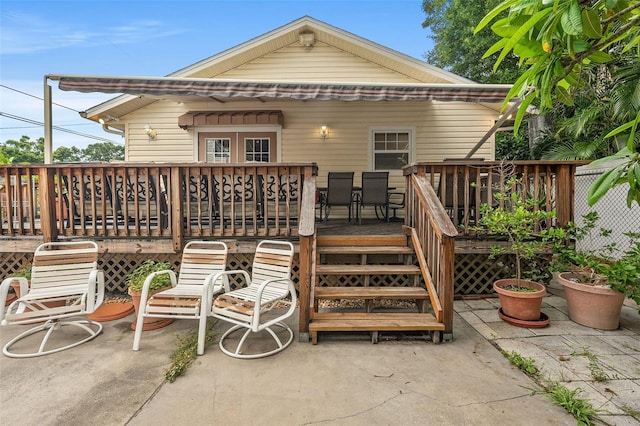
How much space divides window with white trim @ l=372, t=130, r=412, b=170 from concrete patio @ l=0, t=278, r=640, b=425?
4614mm

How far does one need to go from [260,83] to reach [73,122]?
42788 mm

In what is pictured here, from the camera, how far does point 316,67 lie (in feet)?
23.3

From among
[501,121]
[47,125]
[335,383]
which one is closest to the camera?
[335,383]

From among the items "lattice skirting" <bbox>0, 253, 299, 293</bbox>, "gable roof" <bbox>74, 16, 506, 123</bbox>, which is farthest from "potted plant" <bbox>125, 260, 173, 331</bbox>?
"gable roof" <bbox>74, 16, 506, 123</bbox>

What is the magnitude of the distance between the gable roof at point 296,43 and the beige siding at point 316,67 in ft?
0.32

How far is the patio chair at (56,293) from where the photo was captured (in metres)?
2.73

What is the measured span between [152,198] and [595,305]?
5209mm

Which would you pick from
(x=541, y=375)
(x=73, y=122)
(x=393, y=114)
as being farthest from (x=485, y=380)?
(x=73, y=122)

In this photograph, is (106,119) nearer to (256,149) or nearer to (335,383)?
(256,149)

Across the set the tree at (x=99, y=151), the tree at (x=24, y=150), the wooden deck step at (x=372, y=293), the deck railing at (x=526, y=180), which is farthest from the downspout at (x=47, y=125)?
the tree at (x=99, y=151)

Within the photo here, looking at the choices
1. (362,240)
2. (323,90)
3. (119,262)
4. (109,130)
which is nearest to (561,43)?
(362,240)

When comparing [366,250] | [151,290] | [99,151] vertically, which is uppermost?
[99,151]

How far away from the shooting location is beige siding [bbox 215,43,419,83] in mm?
7043

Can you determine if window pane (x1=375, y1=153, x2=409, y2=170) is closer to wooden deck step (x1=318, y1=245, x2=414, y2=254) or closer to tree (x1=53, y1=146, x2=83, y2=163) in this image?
wooden deck step (x1=318, y1=245, x2=414, y2=254)
